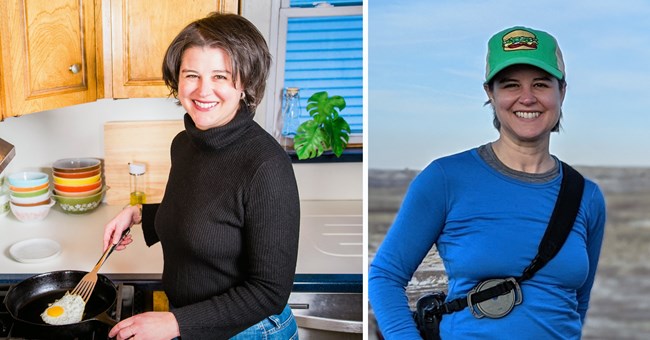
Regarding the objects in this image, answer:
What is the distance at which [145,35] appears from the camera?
2178 mm

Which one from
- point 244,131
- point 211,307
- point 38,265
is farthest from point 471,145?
point 38,265

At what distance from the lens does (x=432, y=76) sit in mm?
1164

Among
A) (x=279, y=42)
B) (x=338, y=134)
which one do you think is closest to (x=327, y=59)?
(x=279, y=42)

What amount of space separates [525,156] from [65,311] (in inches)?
43.7

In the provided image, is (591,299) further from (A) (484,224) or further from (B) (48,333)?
(B) (48,333)

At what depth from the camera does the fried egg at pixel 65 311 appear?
5.39 feet

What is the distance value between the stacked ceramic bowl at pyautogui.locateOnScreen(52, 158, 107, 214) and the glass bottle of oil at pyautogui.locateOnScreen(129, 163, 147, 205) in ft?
0.37

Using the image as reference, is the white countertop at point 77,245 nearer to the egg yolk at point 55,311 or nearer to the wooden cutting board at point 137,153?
the wooden cutting board at point 137,153

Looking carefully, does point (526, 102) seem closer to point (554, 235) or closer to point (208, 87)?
point (554, 235)

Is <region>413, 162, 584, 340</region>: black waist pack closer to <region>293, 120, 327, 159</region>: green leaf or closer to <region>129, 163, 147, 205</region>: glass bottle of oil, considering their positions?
<region>293, 120, 327, 159</region>: green leaf

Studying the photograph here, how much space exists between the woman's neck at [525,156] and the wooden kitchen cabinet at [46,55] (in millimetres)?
1286

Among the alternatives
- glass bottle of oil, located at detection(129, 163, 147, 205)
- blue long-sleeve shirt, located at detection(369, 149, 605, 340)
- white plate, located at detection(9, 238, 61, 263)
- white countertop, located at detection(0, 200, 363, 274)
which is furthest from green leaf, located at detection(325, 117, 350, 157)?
blue long-sleeve shirt, located at detection(369, 149, 605, 340)

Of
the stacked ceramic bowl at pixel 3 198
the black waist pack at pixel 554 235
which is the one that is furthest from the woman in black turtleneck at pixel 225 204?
the stacked ceramic bowl at pixel 3 198

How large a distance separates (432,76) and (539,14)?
187 millimetres
